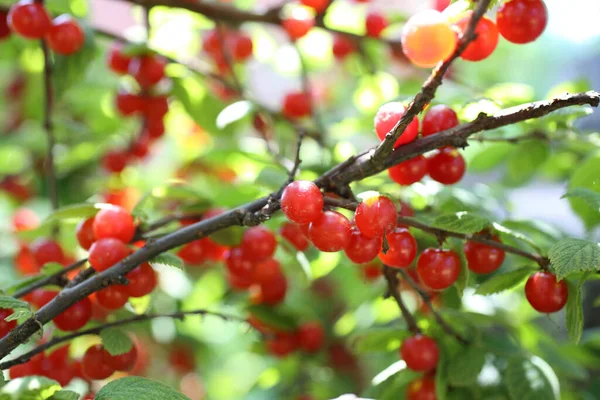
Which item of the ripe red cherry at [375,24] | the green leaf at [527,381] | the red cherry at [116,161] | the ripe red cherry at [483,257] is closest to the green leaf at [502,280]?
the ripe red cherry at [483,257]

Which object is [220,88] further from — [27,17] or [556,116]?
[556,116]

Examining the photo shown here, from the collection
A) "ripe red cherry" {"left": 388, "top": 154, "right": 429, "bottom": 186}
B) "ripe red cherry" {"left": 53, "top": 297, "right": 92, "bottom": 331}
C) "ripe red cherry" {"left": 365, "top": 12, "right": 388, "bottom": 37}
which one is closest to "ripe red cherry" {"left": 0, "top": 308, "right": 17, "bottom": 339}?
"ripe red cherry" {"left": 53, "top": 297, "right": 92, "bottom": 331}

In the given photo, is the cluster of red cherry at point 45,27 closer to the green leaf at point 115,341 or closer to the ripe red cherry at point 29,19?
the ripe red cherry at point 29,19

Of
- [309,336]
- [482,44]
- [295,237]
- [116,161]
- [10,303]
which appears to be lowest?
[309,336]

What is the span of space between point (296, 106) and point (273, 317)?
0.39m

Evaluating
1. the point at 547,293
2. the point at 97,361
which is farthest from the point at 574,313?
the point at 97,361

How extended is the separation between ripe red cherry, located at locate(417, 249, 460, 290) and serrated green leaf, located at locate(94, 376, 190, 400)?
20 centimetres

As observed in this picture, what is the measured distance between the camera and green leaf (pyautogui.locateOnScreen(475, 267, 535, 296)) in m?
0.47

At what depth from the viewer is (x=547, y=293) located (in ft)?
1.46

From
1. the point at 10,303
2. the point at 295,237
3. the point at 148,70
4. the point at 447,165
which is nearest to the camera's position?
the point at 10,303

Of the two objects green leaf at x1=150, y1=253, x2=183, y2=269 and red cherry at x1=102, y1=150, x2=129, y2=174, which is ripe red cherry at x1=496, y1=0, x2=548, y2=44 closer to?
green leaf at x1=150, y1=253, x2=183, y2=269

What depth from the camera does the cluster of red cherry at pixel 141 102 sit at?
31.0 inches

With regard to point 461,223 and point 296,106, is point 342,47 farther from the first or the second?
point 461,223

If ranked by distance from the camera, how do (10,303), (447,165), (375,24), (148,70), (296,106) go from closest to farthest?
(10,303) → (447,165) → (148,70) → (375,24) → (296,106)
